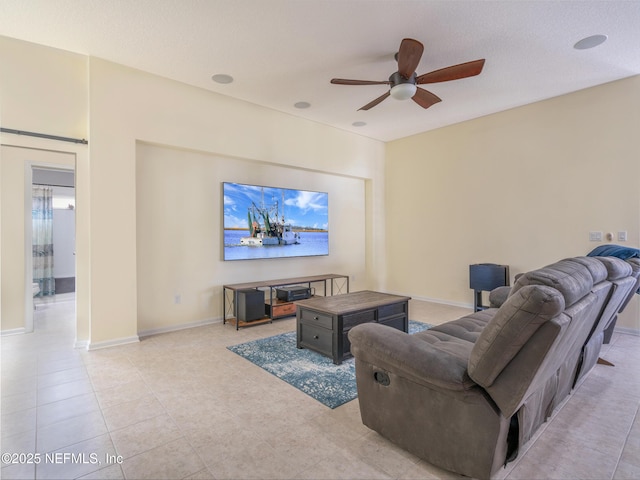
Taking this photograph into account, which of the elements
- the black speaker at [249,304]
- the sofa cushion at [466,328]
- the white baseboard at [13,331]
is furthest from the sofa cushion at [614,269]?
the white baseboard at [13,331]

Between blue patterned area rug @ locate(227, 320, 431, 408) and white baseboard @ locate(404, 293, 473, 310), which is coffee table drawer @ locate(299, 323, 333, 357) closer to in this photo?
blue patterned area rug @ locate(227, 320, 431, 408)

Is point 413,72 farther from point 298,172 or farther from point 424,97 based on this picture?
point 298,172

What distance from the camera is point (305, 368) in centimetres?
285

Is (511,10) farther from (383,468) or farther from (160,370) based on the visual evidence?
(160,370)

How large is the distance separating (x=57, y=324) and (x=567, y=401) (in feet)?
18.2

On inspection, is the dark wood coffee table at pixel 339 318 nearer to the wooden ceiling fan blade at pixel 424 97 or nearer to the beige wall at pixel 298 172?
the beige wall at pixel 298 172

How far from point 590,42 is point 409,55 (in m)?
1.83

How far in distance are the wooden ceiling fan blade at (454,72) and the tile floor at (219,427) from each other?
8.80 ft

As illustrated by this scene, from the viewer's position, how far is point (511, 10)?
2.62m

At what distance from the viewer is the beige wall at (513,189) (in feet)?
12.8

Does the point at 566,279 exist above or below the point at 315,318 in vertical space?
above

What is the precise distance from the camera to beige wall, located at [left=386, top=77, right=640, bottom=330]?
3.91 meters

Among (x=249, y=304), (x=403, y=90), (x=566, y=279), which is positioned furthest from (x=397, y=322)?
(x=403, y=90)

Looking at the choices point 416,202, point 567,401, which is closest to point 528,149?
point 416,202
